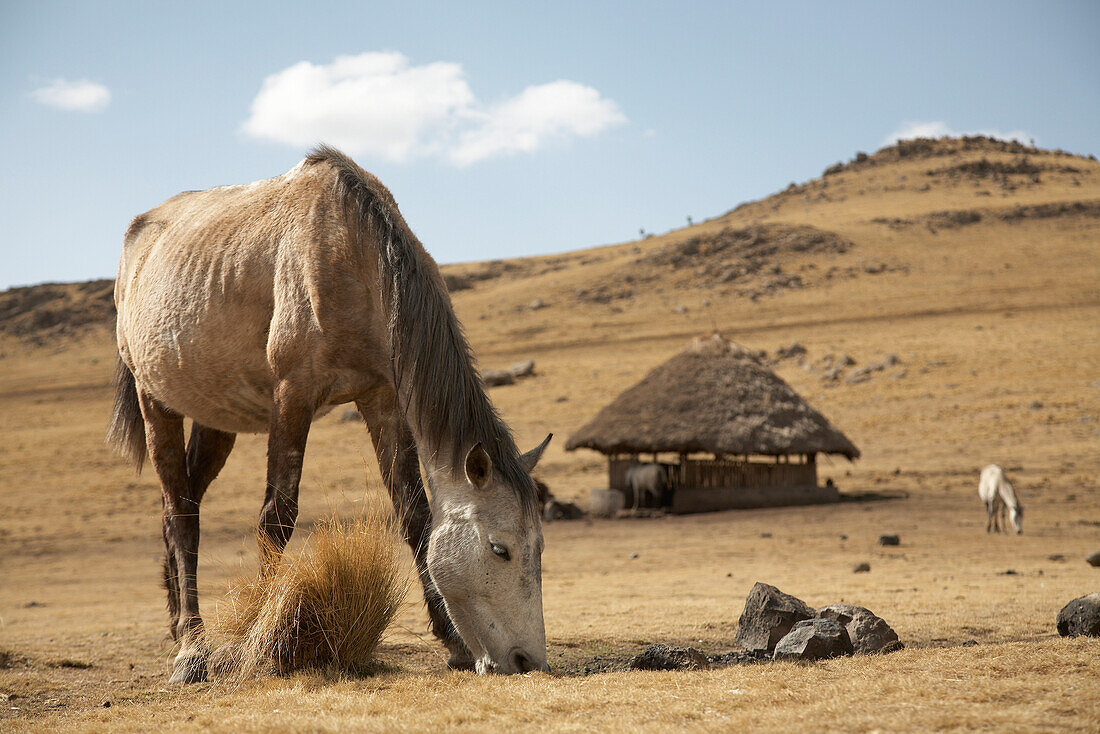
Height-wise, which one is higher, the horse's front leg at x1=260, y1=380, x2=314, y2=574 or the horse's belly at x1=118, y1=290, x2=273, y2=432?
the horse's belly at x1=118, y1=290, x2=273, y2=432

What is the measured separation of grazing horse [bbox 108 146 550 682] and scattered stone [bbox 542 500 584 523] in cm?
1362

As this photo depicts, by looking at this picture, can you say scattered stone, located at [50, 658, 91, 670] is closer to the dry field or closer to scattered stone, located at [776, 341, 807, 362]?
the dry field

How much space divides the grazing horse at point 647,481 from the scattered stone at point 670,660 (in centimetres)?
1548

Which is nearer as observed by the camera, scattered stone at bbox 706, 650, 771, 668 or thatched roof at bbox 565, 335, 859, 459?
scattered stone at bbox 706, 650, 771, 668

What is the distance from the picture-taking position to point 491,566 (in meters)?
4.13

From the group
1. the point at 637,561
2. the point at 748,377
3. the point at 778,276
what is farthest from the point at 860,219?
the point at 637,561

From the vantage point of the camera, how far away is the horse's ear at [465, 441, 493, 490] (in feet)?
13.7

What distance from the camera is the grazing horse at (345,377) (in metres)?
4.18

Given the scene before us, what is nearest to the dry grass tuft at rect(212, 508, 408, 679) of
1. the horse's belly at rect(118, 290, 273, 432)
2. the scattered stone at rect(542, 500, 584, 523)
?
the horse's belly at rect(118, 290, 273, 432)

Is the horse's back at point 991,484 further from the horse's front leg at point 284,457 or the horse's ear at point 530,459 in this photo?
the horse's front leg at point 284,457

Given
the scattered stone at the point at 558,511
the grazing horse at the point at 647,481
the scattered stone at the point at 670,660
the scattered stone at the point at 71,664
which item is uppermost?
the scattered stone at the point at 670,660

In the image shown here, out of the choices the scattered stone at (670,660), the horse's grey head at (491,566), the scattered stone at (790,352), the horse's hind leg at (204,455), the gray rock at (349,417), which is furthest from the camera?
the scattered stone at (790,352)

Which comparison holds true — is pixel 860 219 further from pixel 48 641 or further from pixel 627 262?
pixel 48 641

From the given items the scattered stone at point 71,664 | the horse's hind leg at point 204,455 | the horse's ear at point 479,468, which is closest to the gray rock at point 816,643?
the horse's ear at point 479,468
